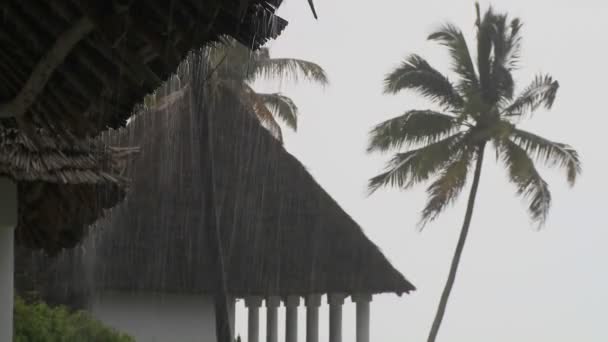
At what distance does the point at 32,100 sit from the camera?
421 centimetres

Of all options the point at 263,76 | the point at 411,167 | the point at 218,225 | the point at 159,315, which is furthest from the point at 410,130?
the point at 159,315

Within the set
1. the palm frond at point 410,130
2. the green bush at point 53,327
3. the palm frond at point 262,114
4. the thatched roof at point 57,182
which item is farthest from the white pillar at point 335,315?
the thatched roof at point 57,182

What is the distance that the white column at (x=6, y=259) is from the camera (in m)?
6.48

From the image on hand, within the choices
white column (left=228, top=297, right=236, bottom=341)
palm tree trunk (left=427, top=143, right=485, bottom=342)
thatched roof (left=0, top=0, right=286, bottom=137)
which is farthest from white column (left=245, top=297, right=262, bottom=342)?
thatched roof (left=0, top=0, right=286, bottom=137)

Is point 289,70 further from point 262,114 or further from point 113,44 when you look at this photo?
point 113,44

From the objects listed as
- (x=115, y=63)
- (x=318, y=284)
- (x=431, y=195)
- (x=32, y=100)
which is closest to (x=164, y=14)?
(x=115, y=63)

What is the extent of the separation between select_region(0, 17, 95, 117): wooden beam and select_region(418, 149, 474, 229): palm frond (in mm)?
18973

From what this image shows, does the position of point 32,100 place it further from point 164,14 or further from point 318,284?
point 318,284

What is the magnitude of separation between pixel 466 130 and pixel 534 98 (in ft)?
4.97

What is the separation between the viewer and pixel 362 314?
19562mm

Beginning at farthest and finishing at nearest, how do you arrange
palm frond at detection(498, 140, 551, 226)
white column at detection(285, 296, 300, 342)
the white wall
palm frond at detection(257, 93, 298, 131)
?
1. palm frond at detection(498, 140, 551, 226)
2. palm frond at detection(257, 93, 298, 131)
3. white column at detection(285, 296, 300, 342)
4. the white wall

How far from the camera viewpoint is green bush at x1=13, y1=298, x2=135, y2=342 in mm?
10188

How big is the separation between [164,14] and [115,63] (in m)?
0.33

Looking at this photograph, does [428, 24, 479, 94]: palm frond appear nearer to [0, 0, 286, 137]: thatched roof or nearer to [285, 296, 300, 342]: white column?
[285, 296, 300, 342]: white column
